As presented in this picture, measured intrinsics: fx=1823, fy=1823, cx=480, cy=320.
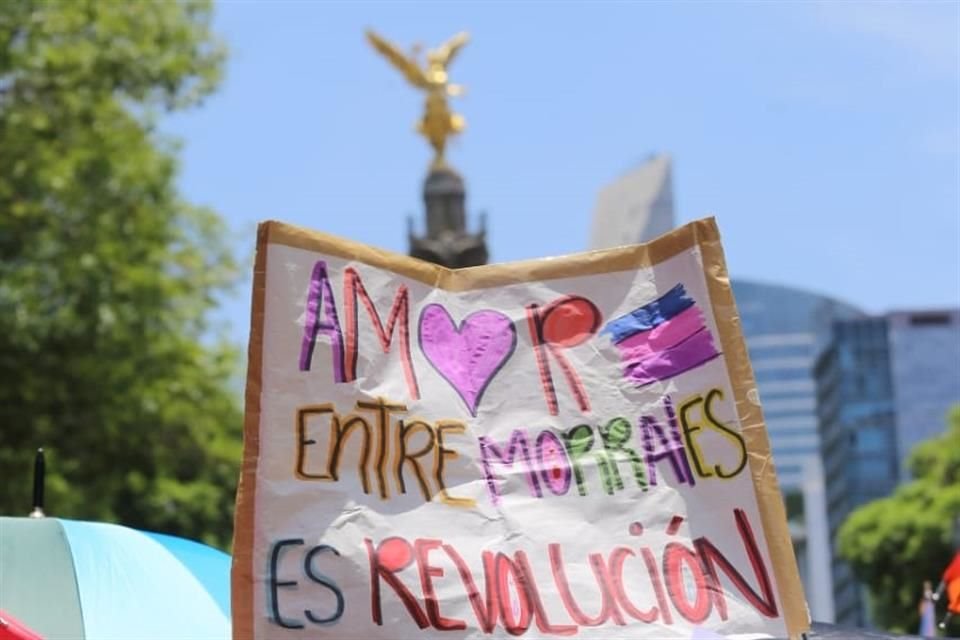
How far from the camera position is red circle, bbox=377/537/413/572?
4430 millimetres

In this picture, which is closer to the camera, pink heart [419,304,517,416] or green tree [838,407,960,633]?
pink heart [419,304,517,416]

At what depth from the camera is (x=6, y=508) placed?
19.6 meters

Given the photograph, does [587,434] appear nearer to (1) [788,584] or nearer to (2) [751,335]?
(1) [788,584]

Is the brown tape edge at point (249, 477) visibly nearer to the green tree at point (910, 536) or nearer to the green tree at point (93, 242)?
the green tree at point (93, 242)

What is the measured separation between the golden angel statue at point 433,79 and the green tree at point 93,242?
20.2 metres

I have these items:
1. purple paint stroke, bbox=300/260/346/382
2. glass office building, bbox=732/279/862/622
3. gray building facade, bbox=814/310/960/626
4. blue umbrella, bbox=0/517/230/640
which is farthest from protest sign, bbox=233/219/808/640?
glass office building, bbox=732/279/862/622

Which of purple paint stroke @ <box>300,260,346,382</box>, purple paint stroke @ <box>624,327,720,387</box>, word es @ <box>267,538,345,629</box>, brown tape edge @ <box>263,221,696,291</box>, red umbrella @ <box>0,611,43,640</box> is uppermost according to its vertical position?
brown tape edge @ <box>263,221,696,291</box>

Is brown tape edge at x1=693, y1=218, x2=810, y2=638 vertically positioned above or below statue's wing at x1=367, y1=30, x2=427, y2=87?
below

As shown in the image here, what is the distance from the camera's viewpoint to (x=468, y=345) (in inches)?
186

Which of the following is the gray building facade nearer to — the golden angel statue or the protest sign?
the golden angel statue

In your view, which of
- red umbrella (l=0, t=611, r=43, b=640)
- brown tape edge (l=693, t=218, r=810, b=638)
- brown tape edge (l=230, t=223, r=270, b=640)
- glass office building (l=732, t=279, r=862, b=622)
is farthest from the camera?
glass office building (l=732, t=279, r=862, b=622)

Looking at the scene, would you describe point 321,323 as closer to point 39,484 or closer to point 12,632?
point 12,632

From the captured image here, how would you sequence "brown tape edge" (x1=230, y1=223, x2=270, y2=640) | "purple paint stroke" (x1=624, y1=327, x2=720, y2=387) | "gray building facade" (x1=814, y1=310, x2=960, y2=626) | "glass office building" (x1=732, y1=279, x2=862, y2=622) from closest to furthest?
"brown tape edge" (x1=230, y1=223, x2=270, y2=640)
"purple paint stroke" (x1=624, y1=327, x2=720, y2=387)
"gray building facade" (x1=814, y1=310, x2=960, y2=626)
"glass office building" (x1=732, y1=279, x2=862, y2=622)

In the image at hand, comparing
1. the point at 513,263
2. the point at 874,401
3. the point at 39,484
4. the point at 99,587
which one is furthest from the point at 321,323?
the point at 874,401
